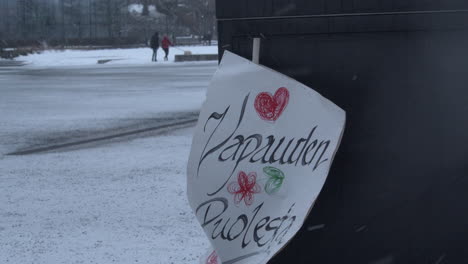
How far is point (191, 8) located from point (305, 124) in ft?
213

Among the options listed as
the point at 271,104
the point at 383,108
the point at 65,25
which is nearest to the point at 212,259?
the point at 271,104

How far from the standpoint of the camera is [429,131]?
3039 millimetres

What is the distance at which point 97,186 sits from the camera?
7.52 m

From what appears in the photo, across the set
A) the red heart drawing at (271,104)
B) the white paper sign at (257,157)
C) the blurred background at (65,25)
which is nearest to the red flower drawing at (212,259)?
the white paper sign at (257,157)

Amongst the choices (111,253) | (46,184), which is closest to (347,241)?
(111,253)

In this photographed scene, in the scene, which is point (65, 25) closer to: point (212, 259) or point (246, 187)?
point (212, 259)

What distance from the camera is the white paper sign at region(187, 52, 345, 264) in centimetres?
284

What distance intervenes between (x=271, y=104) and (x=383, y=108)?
50 centimetres

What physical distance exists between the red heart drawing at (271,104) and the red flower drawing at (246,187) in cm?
24

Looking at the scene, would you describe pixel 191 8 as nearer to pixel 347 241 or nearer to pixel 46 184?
Result: pixel 46 184

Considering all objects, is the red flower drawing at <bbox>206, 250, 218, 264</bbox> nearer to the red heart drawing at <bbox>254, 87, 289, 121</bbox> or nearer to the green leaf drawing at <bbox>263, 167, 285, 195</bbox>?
the green leaf drawing at <bbox>263, 167, 285, 195</bbox>

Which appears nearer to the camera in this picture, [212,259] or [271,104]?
[271,104]

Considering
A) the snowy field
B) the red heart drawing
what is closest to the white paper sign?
the red heart drawing

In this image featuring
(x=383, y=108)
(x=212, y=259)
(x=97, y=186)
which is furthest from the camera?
(x=97, y=186)
